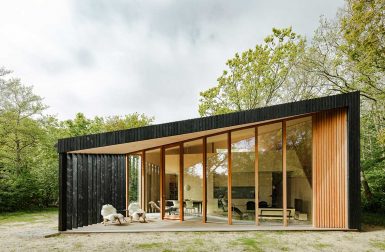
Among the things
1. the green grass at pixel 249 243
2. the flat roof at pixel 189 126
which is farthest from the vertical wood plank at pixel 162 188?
the green grass at pixel 249 243

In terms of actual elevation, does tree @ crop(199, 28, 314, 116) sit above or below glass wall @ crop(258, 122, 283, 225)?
above

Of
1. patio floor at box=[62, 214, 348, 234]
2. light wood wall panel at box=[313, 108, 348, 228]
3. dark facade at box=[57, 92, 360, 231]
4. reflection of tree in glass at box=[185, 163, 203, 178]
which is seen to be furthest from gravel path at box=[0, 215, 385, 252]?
reflection of tree in glass at box=[185, 163, 203, 178]

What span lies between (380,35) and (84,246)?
40.8 ft

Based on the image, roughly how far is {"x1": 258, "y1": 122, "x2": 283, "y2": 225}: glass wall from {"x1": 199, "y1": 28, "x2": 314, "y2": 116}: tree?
38.4ft

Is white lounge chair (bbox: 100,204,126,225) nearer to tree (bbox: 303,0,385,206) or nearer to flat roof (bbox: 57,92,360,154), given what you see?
flat roof (bbox: 57,92,360,154)

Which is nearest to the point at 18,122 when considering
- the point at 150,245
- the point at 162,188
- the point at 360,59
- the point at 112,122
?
the point at 162,188

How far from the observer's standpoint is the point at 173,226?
9.62 meters

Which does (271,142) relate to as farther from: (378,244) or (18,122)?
(18,122)

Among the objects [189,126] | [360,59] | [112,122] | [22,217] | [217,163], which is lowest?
[22,217]

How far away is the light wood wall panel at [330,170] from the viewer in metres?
8.99

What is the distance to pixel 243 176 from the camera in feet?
31.9

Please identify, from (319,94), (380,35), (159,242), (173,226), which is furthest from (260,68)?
(159,242)

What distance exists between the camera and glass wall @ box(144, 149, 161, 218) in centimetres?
1145

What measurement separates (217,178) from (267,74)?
13.5m
